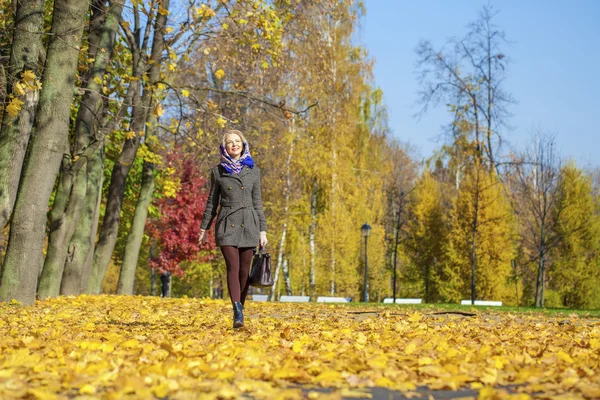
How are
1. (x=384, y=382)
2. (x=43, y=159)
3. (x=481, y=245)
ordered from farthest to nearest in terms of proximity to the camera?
1. (x=481, y=245)
2. (x=43, y=159)
3. (x=384, y=382)

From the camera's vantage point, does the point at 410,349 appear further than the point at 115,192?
No

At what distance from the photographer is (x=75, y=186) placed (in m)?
18.1

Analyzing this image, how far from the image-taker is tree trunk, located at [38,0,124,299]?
17.5 m

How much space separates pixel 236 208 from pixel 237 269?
2.22 ft

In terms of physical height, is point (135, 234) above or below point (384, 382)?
above

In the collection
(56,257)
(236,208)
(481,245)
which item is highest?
(481,245)

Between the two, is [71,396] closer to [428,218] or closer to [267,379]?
[267,379]

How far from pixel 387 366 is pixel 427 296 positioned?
41772mm

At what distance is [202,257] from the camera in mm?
47625

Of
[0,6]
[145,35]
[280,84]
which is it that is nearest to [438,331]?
[0,6]

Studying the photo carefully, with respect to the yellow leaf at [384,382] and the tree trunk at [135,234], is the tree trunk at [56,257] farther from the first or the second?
the yellow leaf at [384,382]

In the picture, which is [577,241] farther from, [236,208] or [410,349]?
[410,349]

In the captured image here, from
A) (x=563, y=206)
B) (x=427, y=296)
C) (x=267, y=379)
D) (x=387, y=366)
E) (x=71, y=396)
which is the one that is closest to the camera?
(x=71, y=396)

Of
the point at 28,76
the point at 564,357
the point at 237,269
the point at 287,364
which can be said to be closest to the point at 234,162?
the point at 237,269
